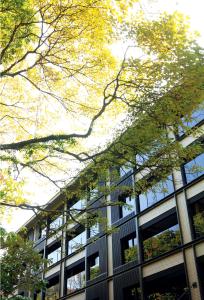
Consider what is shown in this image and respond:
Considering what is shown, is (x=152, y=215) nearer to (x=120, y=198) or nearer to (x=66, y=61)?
(x=120, y=198)

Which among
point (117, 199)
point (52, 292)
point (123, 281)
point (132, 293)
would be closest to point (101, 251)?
point (123, 281)

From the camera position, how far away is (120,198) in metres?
21.0

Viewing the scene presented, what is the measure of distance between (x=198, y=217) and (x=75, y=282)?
12032mm

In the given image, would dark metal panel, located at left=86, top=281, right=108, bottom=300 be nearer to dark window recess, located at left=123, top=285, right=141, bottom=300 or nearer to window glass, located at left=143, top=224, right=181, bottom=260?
dark window recess, located at left=123, top=285, right=141, bottom=300

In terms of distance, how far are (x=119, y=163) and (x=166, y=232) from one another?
923 cm

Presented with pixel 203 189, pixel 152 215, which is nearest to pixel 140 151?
pixel 203 189

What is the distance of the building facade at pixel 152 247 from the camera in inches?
577

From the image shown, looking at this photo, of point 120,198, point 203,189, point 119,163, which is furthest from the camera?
point 120,198

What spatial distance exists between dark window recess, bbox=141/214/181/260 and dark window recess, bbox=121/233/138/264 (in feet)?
2.30

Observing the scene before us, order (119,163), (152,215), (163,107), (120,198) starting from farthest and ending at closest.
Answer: (120,198) < (152,215) < (119,163) < (163,107)

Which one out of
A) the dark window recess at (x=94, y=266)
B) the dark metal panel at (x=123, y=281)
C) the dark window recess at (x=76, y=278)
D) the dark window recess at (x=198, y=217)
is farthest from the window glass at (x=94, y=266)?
the dark window recess at (x=198, y=217)

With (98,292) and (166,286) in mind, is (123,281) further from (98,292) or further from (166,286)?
(98,292)

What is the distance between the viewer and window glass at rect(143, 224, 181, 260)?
15898 millimetres

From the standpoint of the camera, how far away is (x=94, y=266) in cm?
2181
